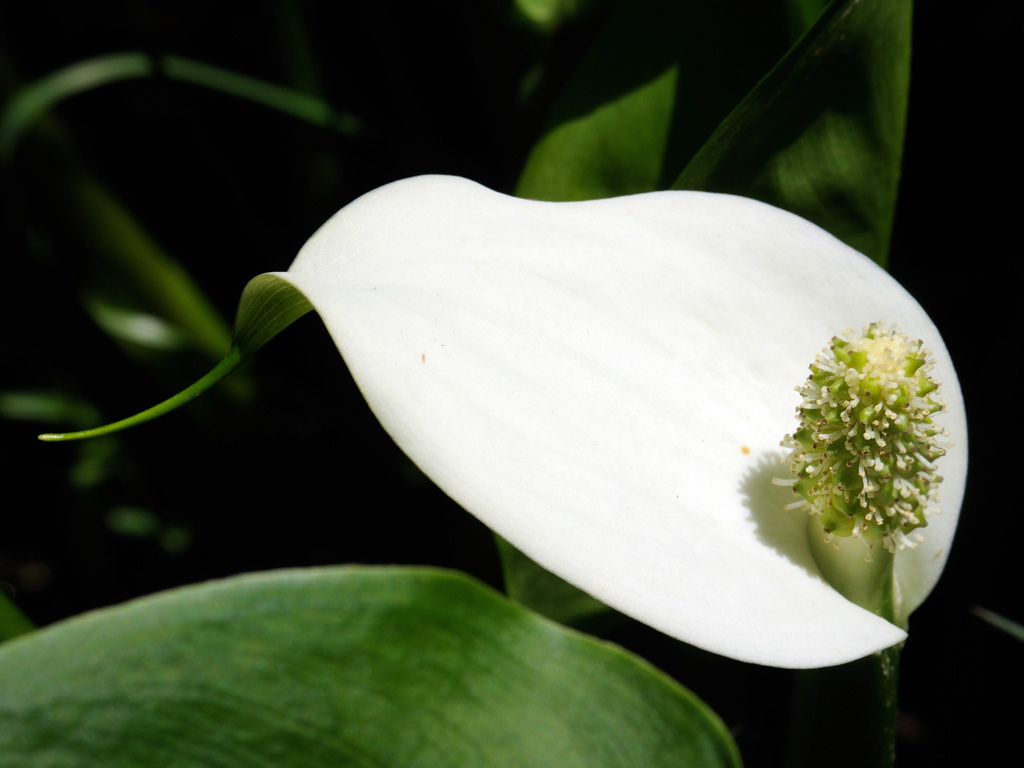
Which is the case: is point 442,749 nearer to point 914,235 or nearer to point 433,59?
point 914,235

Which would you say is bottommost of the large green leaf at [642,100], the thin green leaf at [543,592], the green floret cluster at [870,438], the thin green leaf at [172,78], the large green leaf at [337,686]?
the thin green leaf at [543,592]

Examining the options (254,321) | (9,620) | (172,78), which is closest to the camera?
(254,321)

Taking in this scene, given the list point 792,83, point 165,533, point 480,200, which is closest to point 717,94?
point 792,83

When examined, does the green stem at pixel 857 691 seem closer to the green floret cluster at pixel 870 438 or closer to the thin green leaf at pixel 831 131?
the green floret cluster at pixel 870 438

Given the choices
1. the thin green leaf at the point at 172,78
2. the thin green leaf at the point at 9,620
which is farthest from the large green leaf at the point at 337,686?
the thin green leaf at the point at 172,78

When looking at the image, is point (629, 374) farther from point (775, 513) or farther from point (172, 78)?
point (172, 78)

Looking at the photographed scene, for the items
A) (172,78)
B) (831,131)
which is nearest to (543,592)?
(831,131)

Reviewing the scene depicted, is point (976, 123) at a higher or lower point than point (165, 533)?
higher
